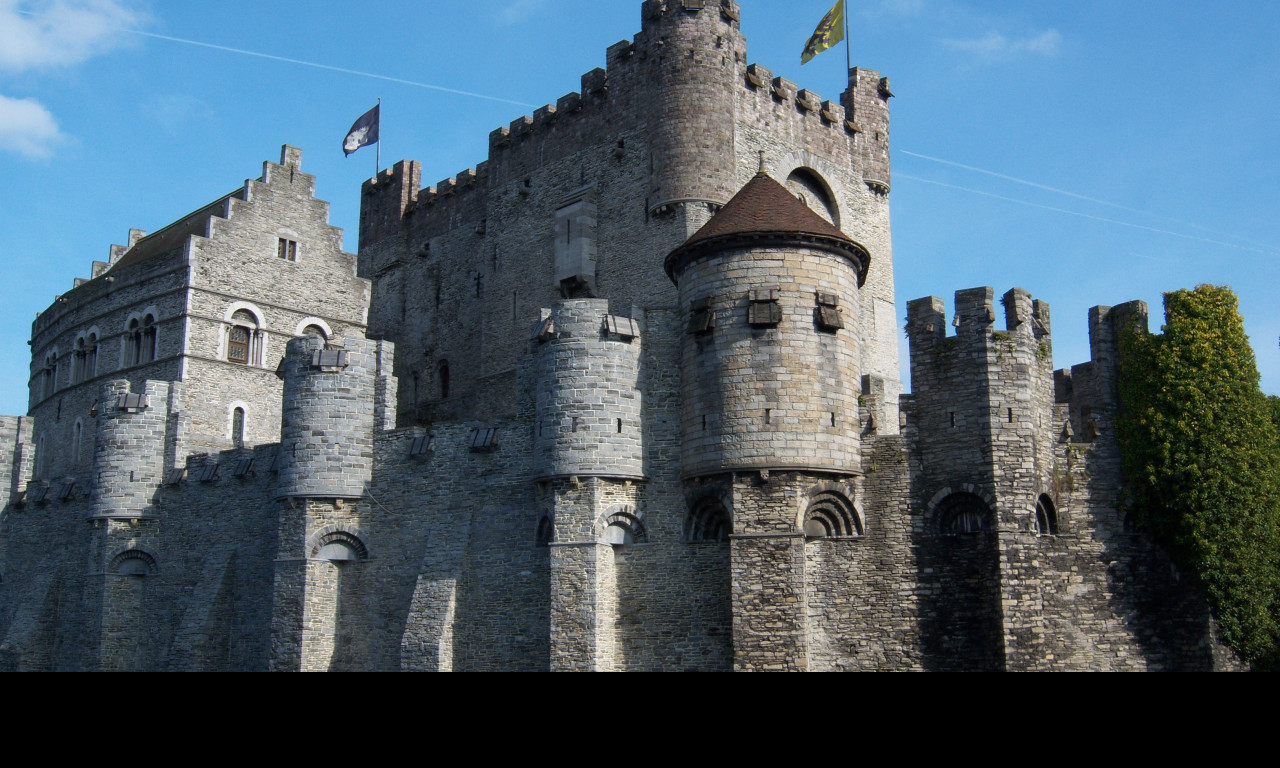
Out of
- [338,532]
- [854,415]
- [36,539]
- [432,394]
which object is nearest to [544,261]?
[432,394]

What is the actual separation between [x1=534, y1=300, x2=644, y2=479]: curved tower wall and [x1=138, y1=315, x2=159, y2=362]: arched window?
64.1ft

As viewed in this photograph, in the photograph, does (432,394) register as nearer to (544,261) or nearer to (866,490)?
(544,261)

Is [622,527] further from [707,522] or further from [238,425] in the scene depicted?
[238,425]

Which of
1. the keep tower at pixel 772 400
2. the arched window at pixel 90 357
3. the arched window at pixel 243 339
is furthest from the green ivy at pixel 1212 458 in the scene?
the arched window at pixel 90 357

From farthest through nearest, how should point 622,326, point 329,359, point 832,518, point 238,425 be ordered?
point 238,425
point 329,359
point 622,326
point 832,518

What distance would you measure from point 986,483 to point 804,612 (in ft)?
14.3

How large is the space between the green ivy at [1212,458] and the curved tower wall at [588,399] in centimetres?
1018

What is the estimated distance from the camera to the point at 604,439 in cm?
2467

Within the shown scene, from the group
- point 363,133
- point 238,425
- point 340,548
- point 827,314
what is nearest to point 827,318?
point 827,314

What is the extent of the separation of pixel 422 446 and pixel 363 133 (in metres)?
21.2

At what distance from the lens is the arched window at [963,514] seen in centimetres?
2348

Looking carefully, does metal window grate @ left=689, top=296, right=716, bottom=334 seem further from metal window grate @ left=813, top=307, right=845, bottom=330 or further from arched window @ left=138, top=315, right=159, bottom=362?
arched window @ left=138, top=315, right=159, bottom=362

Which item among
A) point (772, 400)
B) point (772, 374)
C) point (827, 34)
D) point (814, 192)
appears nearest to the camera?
point (772, 400)

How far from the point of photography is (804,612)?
22.8 m
